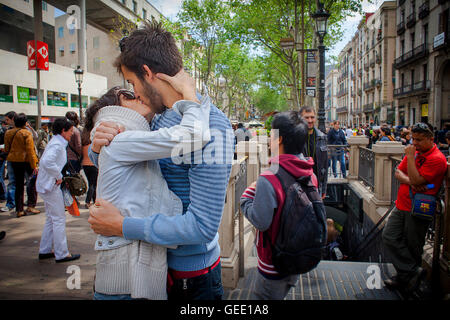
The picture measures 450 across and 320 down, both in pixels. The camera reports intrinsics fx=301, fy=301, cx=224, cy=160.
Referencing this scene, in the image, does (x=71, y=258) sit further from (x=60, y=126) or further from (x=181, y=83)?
(x=181, y=83)

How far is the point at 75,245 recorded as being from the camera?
16.3 ft

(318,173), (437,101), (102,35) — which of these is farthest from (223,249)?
(102,35)

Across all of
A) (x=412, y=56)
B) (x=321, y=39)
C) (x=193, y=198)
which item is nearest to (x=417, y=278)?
(x=193, y=198)

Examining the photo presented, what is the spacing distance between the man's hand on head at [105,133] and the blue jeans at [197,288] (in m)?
0.67

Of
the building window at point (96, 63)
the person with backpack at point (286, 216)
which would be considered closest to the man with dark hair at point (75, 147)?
the person with backpack at point (286, 216)

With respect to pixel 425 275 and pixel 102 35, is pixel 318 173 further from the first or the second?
pixel 102 35

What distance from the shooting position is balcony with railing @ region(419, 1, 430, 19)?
96.5 feet

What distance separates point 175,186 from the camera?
130 cm

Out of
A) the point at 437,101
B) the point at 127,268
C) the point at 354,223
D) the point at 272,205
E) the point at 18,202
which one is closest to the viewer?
the point at 127,268

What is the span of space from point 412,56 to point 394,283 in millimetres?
36137

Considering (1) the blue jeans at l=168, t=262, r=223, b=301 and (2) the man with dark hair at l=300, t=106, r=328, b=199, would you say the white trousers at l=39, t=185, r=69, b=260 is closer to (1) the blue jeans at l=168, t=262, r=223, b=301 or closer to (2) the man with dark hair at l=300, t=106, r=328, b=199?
(1) the blue jeans at l=168, t=262, r=223, b=301

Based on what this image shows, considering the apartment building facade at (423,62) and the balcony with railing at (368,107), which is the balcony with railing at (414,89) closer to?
the apartment building facade at (423,62)

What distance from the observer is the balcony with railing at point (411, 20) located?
32.7 m

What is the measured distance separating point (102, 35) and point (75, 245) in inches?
1516
